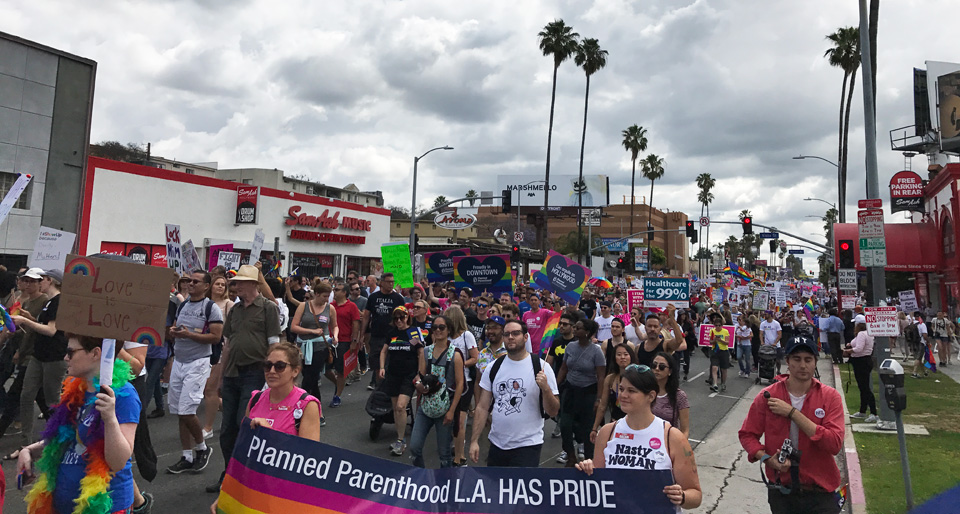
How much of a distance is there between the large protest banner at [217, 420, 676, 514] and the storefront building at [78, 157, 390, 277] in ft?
54.7

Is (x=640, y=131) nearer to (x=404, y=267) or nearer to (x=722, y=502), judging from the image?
(x=404, y=267)

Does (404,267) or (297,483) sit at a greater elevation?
(404,267)

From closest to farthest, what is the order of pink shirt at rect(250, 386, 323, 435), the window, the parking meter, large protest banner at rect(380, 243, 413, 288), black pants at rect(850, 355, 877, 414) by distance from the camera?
pink shirt at rect(250, 386, 323, 435) < the parking meter < black pants at rect(850, 355, 877, 414) < large protest banner at rect(380, 243, 413, 288) < the window

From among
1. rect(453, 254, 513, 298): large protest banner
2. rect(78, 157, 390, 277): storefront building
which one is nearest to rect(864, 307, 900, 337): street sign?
rect(453, 254, 513, 298): large protest banner

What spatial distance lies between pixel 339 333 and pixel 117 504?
6941mm

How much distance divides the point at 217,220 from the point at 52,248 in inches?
844

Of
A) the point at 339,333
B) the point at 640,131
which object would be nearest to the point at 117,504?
the point at 339,333

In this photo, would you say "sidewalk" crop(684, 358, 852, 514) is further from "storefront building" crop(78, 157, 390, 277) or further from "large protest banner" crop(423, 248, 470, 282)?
"storefront building" crop(78, 157, 390, 277)

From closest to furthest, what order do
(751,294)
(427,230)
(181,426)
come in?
1. (181,426)
2. (751,294)
3. (427,230)

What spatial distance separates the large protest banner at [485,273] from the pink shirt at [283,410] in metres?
11.4

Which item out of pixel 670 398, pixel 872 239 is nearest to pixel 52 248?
pixel 670 398

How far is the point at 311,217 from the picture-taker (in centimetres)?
3425

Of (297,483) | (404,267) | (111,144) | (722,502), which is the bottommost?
(722,502)

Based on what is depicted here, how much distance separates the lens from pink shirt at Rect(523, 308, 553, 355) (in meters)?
10.5
